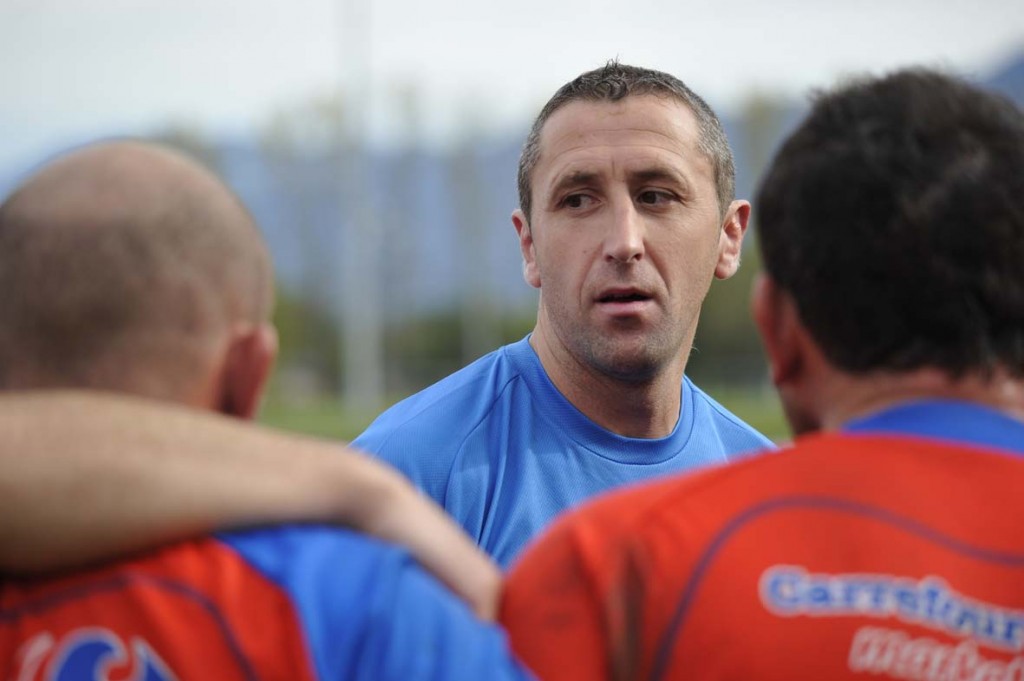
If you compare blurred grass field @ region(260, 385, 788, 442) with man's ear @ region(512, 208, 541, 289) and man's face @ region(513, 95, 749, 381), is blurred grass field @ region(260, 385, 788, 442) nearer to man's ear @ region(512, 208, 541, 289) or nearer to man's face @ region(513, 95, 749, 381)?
man's ear @ region(512, 208, 541, 289)

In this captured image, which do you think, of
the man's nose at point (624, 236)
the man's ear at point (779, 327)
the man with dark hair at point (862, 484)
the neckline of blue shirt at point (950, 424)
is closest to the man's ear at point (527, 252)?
the man's nose at point (624, 236)

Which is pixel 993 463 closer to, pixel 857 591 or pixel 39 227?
pixel 857 591

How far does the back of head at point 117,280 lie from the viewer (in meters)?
1.75

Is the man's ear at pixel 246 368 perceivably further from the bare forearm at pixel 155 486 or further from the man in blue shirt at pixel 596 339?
the man in blue shirt at pixel 596 339

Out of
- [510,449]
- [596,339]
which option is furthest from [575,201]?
[510,449]

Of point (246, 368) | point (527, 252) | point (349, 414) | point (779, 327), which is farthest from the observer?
point (349, 414)

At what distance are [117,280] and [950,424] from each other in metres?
1.25

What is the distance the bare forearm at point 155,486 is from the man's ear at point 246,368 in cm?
11

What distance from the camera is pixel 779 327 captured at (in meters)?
1.99

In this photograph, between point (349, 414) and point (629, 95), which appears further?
Result: point (349, 414)

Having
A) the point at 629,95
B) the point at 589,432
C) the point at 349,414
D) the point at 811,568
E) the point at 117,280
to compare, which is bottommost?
the point at 811,568

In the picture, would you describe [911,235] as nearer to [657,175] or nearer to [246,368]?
[246,368]

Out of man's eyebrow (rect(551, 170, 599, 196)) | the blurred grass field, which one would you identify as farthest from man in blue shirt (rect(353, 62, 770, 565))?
the blurred grass field

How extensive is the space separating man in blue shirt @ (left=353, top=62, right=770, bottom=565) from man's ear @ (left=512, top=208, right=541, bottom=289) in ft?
0.21
